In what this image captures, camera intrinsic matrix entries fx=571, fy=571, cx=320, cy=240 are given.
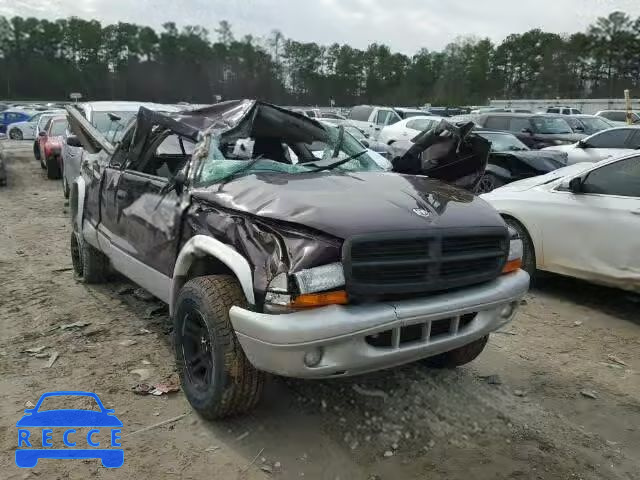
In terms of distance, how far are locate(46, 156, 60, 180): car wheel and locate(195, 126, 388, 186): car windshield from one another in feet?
39.6

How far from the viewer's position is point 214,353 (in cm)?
306

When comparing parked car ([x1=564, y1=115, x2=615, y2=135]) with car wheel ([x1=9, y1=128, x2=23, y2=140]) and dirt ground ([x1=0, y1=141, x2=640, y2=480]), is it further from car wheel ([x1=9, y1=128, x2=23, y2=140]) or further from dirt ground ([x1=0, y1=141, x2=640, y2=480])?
car wheel ([x1=9, y1=128, x2=23, y2=140])

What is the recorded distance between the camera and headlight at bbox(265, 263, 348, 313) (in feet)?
8.90

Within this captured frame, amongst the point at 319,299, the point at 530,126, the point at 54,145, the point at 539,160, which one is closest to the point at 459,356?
the point at 319,299

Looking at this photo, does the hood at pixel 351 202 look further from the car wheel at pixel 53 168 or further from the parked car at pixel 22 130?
the parked car at pixel 22 130

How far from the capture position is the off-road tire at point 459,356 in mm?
3910

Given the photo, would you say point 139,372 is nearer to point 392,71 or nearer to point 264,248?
point 264,248

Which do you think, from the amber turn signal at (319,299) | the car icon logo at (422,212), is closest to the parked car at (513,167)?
the car icon logo at (422,212)

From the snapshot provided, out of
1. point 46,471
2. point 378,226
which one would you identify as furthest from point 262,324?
point 46,471

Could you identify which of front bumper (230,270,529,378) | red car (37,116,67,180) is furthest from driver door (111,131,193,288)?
red car (37,116,67,180)

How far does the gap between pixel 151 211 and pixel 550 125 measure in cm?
1496

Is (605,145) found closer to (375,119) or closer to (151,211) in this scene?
(151,211)

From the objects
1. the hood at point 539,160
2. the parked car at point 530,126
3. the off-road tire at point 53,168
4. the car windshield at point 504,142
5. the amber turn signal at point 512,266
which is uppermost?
the parked car at point 530,126

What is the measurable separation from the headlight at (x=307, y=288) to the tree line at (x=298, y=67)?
6292cm
